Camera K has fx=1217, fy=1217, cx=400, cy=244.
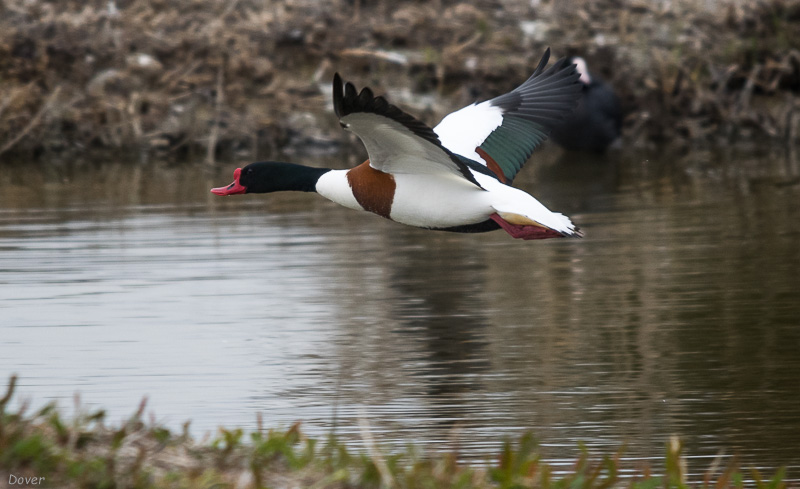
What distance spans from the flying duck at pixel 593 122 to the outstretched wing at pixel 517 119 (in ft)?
25.1

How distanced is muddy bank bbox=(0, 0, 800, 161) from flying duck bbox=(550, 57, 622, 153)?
2.80 feet

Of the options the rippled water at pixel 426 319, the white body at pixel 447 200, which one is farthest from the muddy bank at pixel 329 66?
the white body at pixel 447 200

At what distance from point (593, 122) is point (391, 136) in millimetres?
9723

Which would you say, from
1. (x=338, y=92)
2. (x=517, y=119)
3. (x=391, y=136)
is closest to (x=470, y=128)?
(x=517, y=119)

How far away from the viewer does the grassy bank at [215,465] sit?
3490 millimetres

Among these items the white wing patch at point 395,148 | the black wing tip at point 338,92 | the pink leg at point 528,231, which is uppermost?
the black wing tip at point 338,92

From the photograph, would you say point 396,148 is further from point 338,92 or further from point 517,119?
point 517,119

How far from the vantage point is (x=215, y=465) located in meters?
3.72

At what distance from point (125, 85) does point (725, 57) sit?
26.6 ft

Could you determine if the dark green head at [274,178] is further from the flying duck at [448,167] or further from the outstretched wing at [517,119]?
the outstretched wing at [517,119]

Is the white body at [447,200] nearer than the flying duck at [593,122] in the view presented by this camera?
Yes

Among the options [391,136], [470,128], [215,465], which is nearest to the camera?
[215,465]

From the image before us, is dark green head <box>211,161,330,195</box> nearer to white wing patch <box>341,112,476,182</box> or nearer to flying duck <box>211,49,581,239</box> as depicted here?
flying duck <box>211,49,581,239</box>

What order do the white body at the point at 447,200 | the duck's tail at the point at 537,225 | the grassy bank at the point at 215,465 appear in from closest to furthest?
the grassy bank at the point at 215,465 → the duck's tail at the point at 537,225 → the white body at the point at 447,200
